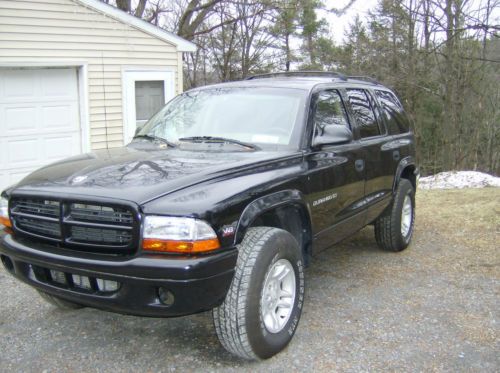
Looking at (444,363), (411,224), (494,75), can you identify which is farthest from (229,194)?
(494,75)

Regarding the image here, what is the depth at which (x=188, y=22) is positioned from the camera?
20.1 metres

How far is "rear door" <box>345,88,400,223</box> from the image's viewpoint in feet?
15.8

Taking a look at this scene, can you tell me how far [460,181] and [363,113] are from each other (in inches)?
301

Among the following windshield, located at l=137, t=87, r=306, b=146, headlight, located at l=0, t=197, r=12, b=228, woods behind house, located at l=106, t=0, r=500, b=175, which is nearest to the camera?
headlight, located at l=0, t=197, r=12, b=228

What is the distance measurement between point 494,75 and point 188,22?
11899mm

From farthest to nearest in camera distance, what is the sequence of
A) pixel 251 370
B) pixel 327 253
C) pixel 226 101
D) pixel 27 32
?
pixel 27 32
pixel 327 253
pixel 226 101
pixel 251 370

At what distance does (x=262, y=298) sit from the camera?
3.21 metres

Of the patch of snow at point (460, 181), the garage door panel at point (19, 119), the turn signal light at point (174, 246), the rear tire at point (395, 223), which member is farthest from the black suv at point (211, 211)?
the patch of snow at point (460, 181)

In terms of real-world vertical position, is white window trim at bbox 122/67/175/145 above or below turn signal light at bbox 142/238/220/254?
above

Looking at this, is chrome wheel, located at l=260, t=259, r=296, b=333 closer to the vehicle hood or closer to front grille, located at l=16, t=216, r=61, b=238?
the vehicle hood

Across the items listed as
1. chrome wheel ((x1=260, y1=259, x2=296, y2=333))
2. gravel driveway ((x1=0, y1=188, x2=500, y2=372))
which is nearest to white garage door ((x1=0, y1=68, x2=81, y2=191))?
gravel driveway ((x1=0, y1=188, x2=500, y2=372))

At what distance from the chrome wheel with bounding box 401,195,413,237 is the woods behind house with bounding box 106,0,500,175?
10.8 meters

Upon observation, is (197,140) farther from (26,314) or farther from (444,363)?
(444,363)

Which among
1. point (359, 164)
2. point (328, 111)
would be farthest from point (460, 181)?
point (328, 111)
